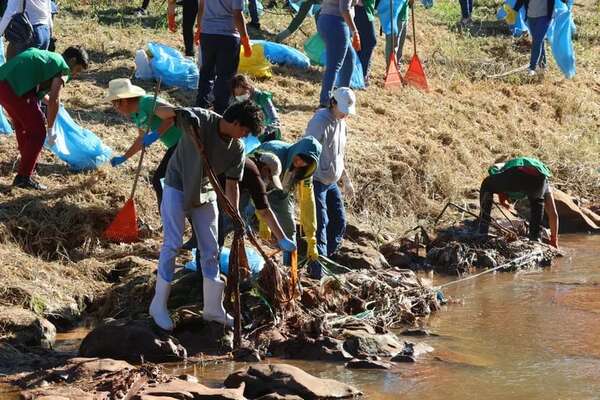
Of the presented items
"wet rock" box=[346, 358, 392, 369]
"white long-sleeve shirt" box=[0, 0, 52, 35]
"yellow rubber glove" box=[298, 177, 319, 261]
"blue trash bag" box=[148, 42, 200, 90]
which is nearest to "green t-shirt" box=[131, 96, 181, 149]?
"yellow rubber glove" box=[298, 177, 319, 261]

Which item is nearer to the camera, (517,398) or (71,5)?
(517,398)

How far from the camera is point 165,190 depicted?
22.4ft

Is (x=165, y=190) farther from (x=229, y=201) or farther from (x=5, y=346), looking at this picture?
(x=5, y=346)

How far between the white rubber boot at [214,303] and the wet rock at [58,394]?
123 centimetres

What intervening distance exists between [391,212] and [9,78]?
402cm

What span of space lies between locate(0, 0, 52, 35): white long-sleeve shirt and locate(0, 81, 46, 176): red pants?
90 centimetres

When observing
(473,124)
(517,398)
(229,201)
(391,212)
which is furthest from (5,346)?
(473,124)

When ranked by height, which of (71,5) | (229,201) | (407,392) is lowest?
(407,392)

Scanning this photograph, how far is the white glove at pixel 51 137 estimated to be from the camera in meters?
9.23

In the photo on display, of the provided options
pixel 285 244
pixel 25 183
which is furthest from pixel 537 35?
pixel 285 244

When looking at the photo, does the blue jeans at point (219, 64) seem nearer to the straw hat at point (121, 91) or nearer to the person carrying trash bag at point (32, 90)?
the person carrying trash bag at point (32, 90)

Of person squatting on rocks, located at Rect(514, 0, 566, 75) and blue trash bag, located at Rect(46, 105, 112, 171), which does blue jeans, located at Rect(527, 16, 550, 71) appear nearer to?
person squatting on rocks, located at Rect(514, 0, 566, 75)

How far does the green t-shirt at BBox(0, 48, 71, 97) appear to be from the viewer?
8.66 m

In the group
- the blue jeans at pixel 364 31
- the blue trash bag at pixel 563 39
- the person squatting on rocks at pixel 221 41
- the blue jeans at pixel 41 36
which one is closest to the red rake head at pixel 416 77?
→ the blue jeans at pixel 364 31
